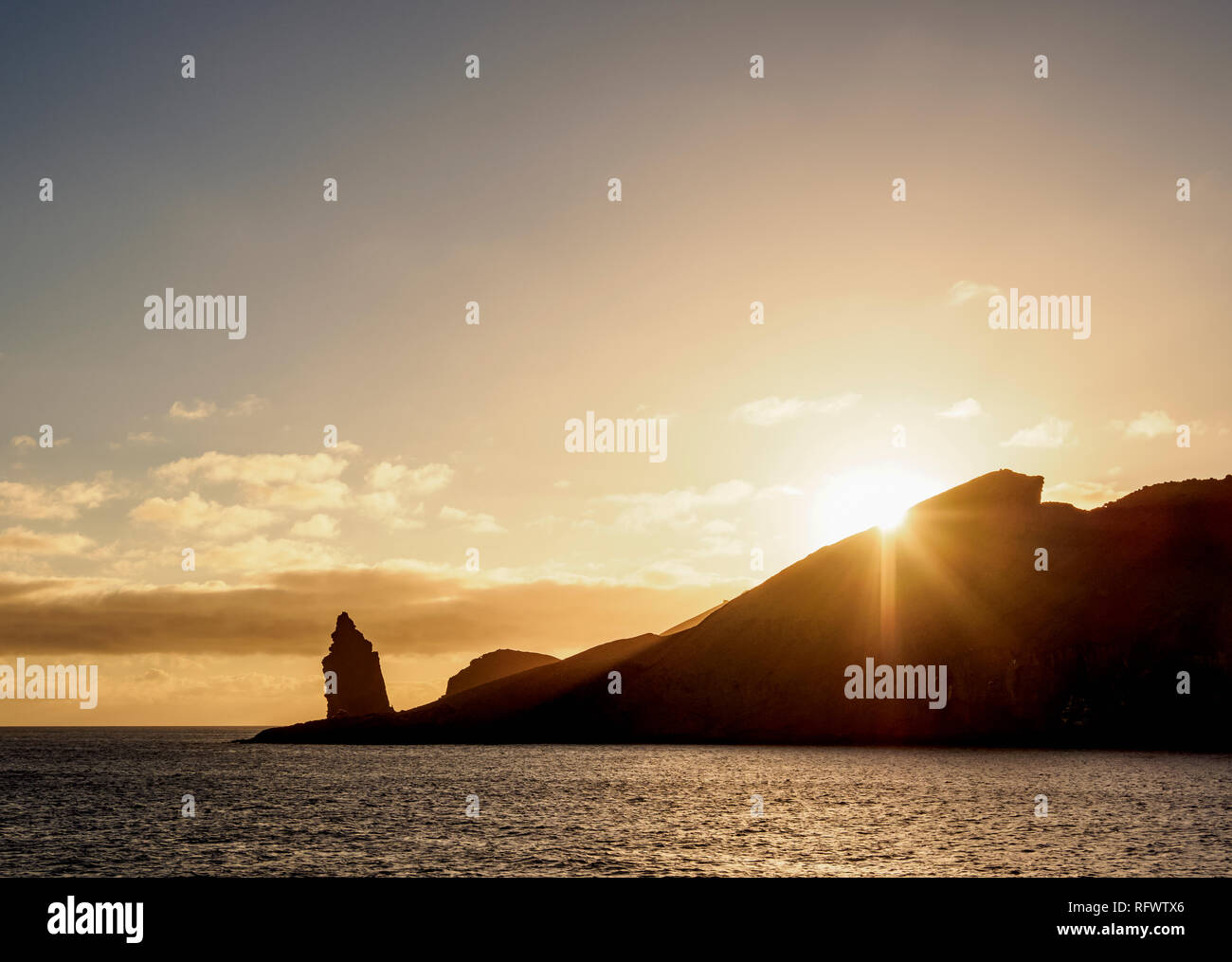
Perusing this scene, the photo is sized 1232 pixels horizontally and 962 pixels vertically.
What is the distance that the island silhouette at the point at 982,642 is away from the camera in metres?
150

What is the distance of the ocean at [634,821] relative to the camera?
148ft

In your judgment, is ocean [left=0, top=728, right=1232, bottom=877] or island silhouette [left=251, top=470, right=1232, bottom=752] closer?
ocean [left=0, top=728, right=1232, bottom=877]

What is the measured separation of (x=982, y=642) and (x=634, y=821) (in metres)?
120

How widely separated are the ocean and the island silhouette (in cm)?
3899

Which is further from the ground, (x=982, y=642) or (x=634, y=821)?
(x=982, y=642)

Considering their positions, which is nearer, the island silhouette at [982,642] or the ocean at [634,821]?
the ocean at [634,821]

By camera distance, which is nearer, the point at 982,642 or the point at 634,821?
the point at 634,821

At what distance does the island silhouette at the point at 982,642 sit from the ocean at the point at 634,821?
38991 millimetres

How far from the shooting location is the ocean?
4516 centimetres

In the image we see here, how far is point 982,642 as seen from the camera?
164 m

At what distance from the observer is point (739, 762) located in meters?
122

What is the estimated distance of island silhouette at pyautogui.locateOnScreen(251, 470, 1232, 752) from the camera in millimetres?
150375
